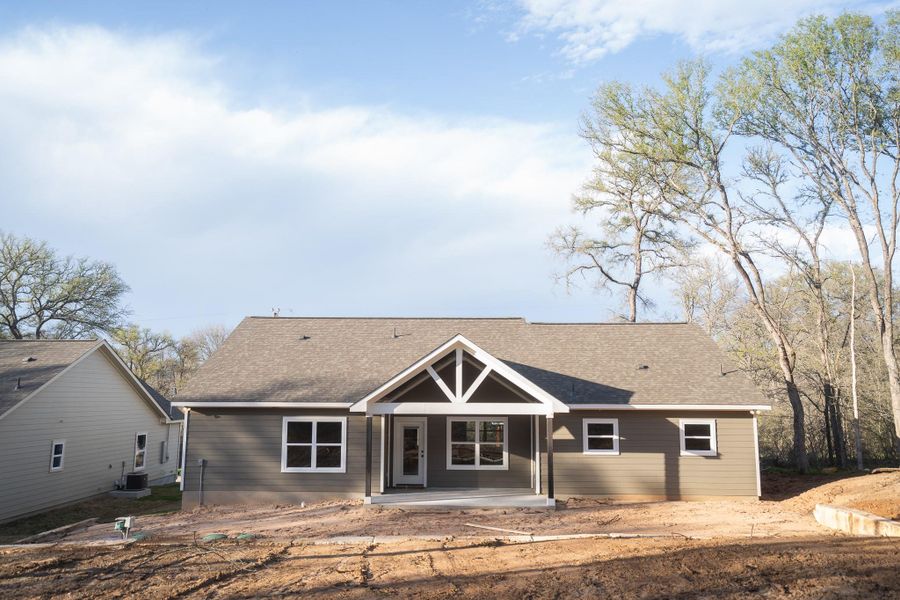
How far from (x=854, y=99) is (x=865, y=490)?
13.1m

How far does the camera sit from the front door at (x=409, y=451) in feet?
56.6

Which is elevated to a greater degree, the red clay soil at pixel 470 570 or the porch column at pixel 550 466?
the porch column at pixel 550 466

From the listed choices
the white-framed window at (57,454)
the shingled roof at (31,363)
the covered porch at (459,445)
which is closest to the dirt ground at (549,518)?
the covered porch at (459,445)

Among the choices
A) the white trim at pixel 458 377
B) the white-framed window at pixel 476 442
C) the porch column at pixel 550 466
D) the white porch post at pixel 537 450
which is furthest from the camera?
the white-framed window at pixel 476 442

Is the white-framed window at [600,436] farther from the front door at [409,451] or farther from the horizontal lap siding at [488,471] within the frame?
the front door at [409,451]

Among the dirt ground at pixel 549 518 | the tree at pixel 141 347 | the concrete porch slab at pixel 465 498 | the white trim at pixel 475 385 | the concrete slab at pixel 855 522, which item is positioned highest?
the tree at pixel 141 347

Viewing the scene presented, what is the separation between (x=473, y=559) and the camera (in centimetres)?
1022

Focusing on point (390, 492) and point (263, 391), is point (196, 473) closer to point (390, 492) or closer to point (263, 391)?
point (263, 391)

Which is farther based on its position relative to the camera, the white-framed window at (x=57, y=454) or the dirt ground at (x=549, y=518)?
→ the white-framed window at (x=57, y=454)

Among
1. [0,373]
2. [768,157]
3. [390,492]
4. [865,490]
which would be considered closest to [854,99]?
[768,157]

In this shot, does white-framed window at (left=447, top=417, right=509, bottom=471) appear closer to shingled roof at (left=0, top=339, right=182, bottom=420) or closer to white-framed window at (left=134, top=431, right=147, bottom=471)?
shingled roof at (left=0, top=339, right=182, bottom=420)

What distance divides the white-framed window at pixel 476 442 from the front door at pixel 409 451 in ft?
2.41

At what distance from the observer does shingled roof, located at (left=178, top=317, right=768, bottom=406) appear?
1645 centimetres

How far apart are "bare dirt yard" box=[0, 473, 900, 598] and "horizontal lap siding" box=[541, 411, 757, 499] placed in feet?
5.00
